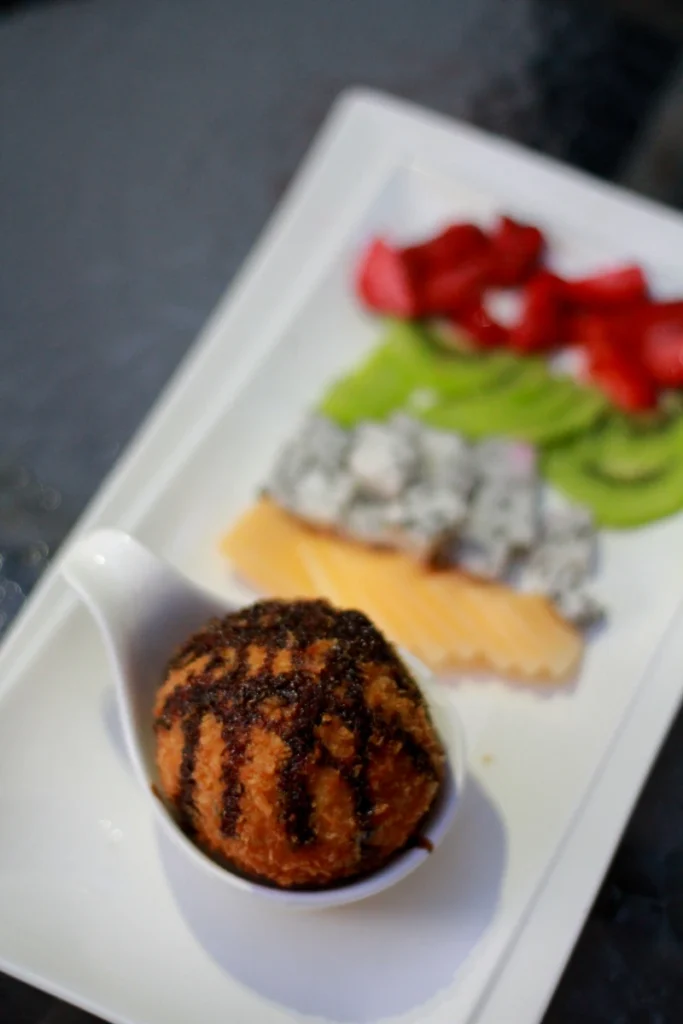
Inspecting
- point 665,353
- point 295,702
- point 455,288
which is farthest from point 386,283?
point 295,702

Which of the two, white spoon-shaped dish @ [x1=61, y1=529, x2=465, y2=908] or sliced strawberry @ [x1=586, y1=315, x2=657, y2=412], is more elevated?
sliced strawberry @ [x1=586, y1=315, x2=657, y2=412]

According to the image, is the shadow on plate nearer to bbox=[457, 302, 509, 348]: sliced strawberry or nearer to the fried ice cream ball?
the fried ice cream ball

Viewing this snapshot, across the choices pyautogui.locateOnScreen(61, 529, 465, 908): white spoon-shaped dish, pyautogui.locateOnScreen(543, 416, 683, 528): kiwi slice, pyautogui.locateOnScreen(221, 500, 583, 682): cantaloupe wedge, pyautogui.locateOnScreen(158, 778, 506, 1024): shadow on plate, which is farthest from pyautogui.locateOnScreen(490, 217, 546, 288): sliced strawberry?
pyautogui.locateOnScreen(158, 778, 506, 1024): shadow on plate

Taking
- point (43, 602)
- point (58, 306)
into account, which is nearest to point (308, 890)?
point (43, 602)

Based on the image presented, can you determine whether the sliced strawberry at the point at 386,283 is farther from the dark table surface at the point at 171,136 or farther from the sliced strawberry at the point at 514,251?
the dark table surface at the point at 171,136

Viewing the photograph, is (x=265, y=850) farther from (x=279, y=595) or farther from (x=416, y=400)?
(x=416, y=400)

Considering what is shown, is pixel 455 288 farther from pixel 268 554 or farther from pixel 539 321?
pixel 268 554

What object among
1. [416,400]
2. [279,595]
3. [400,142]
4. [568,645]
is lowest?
[279,595]
